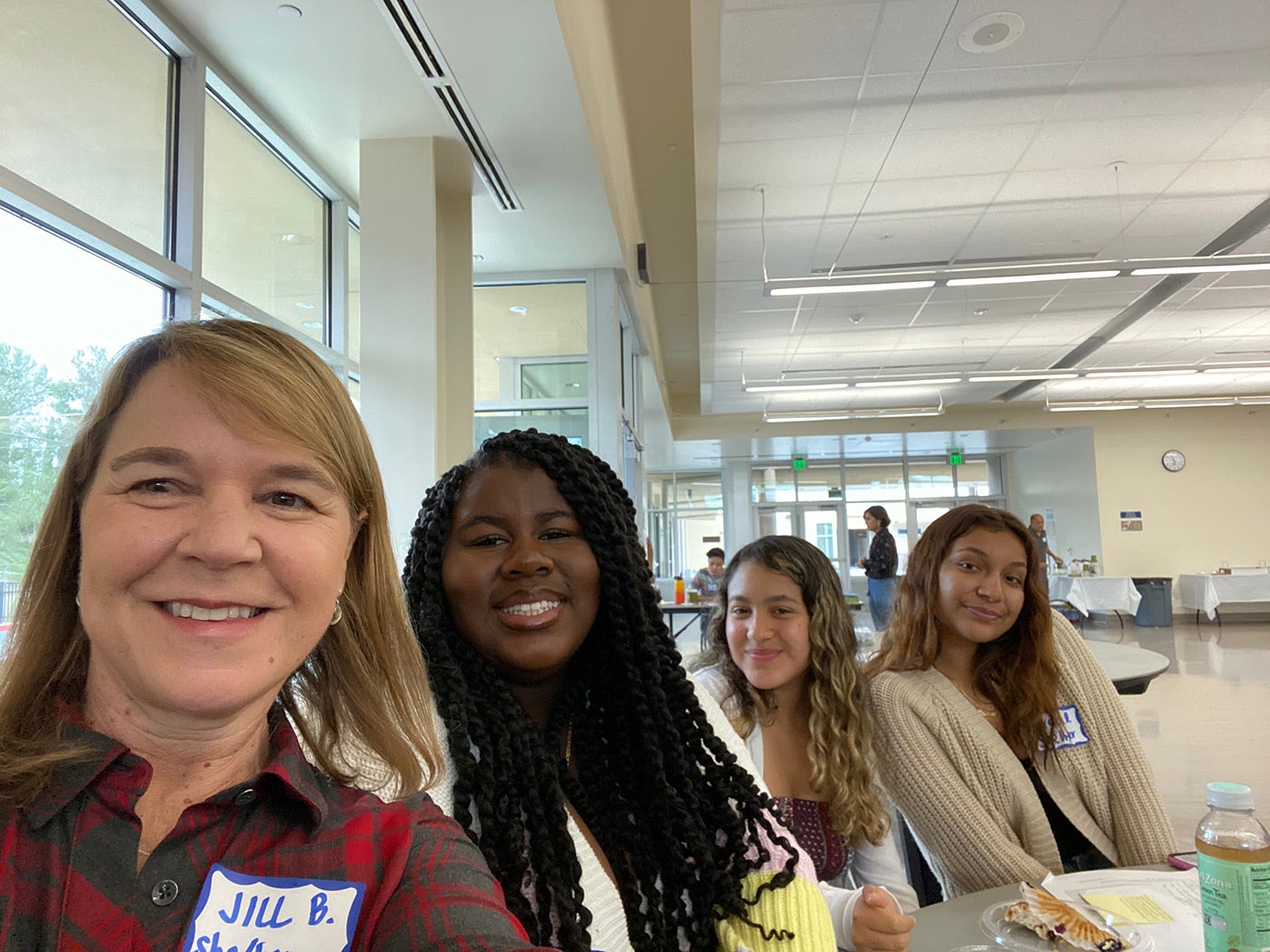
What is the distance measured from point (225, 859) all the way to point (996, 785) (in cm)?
161

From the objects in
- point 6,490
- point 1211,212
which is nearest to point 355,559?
point 6,490

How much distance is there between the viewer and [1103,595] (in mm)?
11570

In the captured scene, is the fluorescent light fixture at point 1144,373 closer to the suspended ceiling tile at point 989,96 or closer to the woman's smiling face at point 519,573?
the suspended ceiling tile at point 989,96

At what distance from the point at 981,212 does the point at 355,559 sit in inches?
232

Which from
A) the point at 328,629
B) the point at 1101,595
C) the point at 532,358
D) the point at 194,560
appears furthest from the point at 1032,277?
the point at 1101,595

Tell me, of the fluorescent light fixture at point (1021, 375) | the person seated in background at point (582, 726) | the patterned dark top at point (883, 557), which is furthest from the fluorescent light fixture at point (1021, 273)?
the person seated in background at point (582, 726)

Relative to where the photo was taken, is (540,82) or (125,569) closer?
(125,569)

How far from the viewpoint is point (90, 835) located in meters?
0.67

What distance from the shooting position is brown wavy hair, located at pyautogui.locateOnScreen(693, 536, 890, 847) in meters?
1.80

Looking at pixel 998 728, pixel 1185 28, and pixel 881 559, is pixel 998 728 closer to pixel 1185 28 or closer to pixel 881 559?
pixel 1185 28

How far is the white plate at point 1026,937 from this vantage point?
1.15 m

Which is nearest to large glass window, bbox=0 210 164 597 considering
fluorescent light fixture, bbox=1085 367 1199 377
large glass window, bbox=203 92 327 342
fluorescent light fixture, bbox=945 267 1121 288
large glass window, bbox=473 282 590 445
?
large glass window, bbox=203 92 327 342

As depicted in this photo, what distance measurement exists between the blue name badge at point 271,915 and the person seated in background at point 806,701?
1.20 meters

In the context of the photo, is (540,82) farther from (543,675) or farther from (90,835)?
(90,835)
